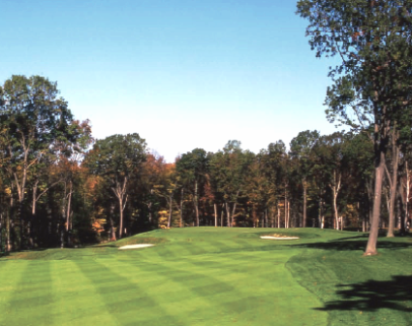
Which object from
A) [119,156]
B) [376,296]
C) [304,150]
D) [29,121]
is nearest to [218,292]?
[376,296]

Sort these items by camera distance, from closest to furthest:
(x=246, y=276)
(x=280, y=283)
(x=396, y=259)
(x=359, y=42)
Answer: (x=280, y=283), (x=246, y=276), (x=396, y=259), (x=359, y=42)

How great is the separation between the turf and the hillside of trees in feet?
120

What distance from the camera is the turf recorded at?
13.1m

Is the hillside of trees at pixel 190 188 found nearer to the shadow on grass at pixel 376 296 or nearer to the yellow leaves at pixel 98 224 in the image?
the yellow leaves at pixel 98 224

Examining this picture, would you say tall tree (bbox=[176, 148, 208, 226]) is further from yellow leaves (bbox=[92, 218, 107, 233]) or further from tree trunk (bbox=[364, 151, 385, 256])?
tree trunk (bbox=[364, 151, 385, 256])

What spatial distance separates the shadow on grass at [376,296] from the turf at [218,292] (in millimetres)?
32

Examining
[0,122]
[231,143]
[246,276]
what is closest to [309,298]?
[246,276]

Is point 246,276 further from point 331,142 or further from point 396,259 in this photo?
point 331,142

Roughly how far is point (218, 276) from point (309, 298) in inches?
177

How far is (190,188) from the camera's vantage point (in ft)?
284

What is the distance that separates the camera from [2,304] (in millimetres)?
14695

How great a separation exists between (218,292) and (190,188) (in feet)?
232

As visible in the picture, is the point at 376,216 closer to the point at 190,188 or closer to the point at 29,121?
the point at 29,121

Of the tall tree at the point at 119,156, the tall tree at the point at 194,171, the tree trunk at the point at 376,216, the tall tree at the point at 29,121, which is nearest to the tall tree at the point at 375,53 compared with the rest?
the tree trunk at the point at 376,216
